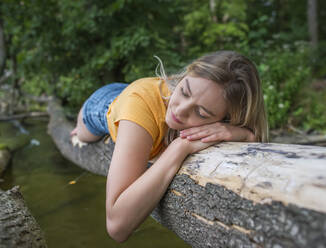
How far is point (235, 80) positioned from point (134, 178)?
804mm

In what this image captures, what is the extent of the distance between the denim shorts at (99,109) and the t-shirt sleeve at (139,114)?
0.83 m

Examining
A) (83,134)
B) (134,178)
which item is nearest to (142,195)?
(134,178)

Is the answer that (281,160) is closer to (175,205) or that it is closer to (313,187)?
(313,187)

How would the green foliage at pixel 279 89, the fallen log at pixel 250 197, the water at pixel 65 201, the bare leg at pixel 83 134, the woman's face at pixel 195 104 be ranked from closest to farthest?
the fallen log at pixel 250 197 < the woman's face at pixel 195 104 < the water at pixel 65 201 < the bare leg at pixel 83 134 < the green foliage at pixel 279 89

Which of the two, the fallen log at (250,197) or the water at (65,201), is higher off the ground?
the fallen log at (250,197)

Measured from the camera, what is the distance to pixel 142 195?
1404mm

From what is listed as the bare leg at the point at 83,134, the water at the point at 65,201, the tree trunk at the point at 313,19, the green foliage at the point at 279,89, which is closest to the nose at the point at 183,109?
the water at the point at 65,201

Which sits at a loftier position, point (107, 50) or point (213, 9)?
point (213, 9)

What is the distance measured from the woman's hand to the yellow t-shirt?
0.21 meters

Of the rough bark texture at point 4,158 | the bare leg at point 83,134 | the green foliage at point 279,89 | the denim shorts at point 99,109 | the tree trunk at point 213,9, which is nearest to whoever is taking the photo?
the denim shorts at point 99,109

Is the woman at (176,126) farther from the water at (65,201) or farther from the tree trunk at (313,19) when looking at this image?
the tree trunk at (313,19)

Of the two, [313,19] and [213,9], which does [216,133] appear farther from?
[313,19]

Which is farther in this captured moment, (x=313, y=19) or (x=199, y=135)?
(x=313, y=19)

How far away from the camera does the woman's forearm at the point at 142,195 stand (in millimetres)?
1404
